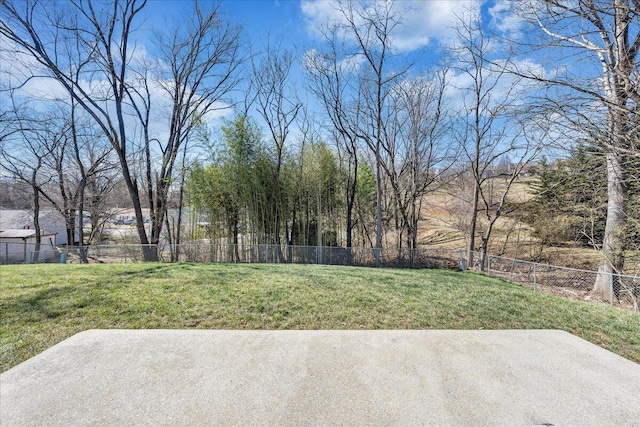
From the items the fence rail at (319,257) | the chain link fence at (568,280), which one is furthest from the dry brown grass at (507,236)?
the fence rail at (319,257)

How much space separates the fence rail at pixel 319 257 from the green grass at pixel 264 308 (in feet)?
11.3

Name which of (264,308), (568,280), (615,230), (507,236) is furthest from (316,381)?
(507,236)

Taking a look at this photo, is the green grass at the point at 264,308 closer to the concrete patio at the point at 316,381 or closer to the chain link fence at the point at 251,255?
the concrete patio at the point at 316,381

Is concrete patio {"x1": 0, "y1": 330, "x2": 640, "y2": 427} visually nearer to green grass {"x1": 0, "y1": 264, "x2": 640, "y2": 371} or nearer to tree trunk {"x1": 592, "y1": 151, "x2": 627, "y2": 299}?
green grass {"x1": 0, "y1": 264, "x2": 640, "y2": 371}

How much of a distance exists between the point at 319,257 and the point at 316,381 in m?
6.97

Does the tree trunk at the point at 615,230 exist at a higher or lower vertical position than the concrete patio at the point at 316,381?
higher

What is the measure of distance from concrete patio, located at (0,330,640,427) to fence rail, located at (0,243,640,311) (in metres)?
5.08

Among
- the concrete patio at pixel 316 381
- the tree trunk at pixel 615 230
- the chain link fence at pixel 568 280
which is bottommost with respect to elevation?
the chain link fence at pixel 568 280

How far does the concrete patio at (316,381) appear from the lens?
1586 mm

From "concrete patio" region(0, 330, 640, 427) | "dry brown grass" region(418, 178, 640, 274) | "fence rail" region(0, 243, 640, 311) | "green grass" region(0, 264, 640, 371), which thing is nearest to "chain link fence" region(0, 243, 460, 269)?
"fence rail" region(0, 243, 640, 311)

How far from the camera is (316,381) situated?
1.93 meters

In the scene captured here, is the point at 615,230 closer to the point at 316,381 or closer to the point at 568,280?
the point at 568,280

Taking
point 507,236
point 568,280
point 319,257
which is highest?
point 507,236

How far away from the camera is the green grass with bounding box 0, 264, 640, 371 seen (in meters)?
2.91
